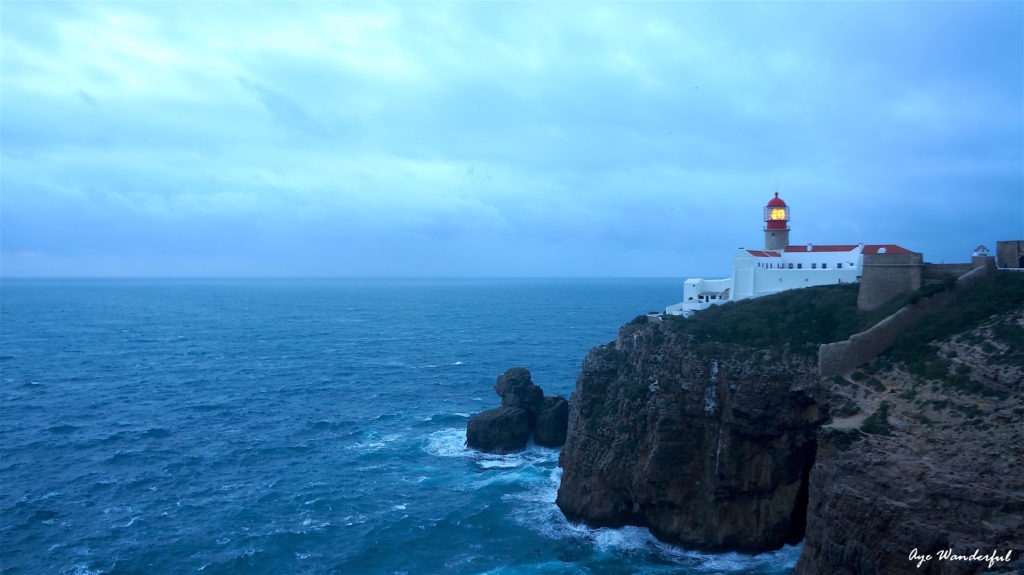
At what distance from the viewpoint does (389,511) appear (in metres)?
41.4

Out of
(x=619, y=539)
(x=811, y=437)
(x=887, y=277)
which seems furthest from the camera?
(x=887, y=277)

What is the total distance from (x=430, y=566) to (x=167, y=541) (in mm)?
15873

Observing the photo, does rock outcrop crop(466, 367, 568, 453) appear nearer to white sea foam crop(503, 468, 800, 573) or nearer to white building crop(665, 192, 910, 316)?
white sea foam crop(503, 468, 800, 573)

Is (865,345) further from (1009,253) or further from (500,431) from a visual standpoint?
(500,431)

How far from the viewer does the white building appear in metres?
50.1

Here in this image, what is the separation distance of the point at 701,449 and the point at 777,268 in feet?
73.8

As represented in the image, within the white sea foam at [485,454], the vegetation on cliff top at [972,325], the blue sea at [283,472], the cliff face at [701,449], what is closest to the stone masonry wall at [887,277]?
the vegetation on cliff top at [972,325]

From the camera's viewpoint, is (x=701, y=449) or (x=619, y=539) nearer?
(x=701, y=449)

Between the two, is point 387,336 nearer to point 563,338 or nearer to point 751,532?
point 563,338

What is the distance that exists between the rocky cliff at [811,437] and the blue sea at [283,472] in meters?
2.64

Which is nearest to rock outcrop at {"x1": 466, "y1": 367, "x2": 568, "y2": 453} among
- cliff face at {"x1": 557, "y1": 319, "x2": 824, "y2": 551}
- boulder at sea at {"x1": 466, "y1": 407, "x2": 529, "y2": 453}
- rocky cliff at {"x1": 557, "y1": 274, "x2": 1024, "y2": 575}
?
boulder at sea at {"x1": 466, "y1": 407, "x2": 529, "y2": 453}

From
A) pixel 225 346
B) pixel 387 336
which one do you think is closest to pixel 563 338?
pixel 387 336

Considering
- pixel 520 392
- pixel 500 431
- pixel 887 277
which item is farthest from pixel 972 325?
pixel 520 392

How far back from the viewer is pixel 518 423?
176 ft
